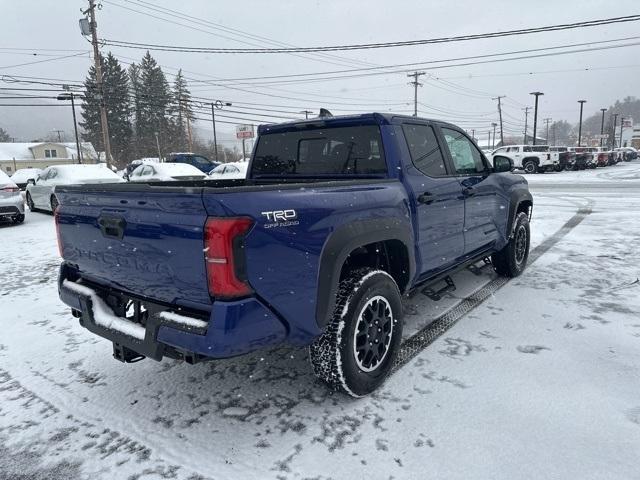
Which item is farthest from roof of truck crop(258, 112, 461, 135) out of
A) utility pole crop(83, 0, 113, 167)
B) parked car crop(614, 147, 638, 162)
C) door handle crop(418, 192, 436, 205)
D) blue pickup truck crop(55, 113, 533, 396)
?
parked car crop(614, 147, 638, 162)

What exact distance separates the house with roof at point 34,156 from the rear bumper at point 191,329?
2876 inches

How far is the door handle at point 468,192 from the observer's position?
4086 mm

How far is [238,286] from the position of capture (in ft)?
7.00

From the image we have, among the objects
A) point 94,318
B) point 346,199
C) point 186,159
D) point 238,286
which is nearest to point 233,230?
point 238,286

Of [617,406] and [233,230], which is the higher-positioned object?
[233,230]

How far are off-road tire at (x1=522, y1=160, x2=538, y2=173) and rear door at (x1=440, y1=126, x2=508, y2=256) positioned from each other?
27.7 m

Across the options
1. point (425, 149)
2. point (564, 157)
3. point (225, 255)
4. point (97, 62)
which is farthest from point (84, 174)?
point (564, 157)

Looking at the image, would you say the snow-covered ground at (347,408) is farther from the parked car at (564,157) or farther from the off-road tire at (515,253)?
the parked car at (564,157)

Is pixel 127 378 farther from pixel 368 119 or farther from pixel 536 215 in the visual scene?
pixel 536 215

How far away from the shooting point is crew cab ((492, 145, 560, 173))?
29.2 meters

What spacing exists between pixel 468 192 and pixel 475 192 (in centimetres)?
20

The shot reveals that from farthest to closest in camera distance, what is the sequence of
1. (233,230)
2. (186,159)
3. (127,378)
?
(186,159), (127,378), (233,230)

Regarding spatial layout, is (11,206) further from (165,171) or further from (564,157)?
(564,157)

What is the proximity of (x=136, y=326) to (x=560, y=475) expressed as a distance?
2.32 m
